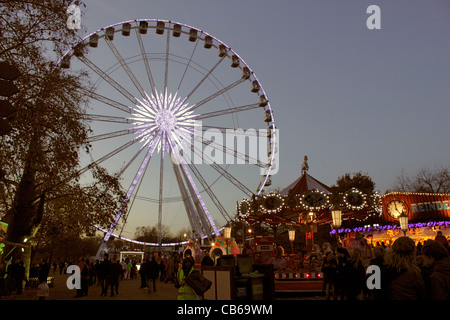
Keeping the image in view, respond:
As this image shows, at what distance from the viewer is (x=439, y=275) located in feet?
10.2

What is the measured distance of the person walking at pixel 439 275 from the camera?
305cm

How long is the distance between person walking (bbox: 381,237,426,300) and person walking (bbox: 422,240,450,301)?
10cm

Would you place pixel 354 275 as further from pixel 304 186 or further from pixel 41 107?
pixel 304 186

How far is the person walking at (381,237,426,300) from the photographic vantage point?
3.19 meters

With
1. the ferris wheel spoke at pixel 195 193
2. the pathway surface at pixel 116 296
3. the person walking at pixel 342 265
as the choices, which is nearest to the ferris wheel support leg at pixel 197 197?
the ferris wheel spoke at pixel 195 193

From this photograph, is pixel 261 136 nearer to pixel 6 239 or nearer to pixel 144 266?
pixel 144 266

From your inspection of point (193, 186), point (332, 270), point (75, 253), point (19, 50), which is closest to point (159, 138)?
point (193, 186)

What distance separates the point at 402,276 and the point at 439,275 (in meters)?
0.29

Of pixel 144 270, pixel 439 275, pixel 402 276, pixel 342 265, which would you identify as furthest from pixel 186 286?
pixel 144 270

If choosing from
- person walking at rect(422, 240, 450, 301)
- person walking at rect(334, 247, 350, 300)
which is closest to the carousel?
person walking at rect(334, 247, 350, 300)

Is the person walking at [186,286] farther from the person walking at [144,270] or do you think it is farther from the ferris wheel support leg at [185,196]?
the ferris wheel support leg at [185,196]

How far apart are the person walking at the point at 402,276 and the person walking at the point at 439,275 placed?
104 millimetres
